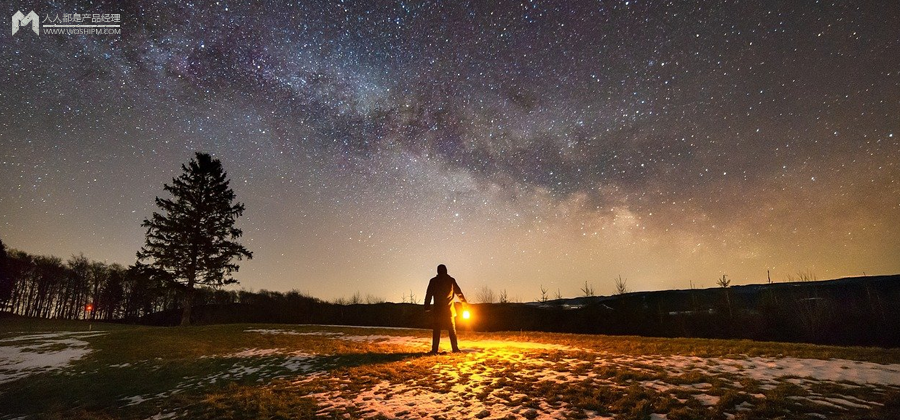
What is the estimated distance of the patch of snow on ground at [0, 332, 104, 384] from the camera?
13328mm

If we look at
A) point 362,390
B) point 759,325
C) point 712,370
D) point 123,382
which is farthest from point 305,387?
point 759,325

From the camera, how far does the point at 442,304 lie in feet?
39.0

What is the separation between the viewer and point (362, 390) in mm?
7777

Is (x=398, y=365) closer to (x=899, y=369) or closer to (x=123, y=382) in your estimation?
(x=123, y=382)

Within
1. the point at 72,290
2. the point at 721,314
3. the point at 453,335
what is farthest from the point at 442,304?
the point at 72,290

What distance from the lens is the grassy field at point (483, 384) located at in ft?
19.2

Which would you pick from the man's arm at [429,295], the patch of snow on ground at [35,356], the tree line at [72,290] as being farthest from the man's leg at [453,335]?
the tree line at [72,290]

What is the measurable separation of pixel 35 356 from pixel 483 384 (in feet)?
67.4

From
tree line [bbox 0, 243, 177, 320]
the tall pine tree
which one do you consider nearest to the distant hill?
the tall pine tree

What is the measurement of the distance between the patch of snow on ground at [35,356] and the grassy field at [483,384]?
159 mm

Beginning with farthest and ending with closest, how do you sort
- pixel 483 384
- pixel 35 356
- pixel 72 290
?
pixel 72 290 < pixel 35 356 < pixel 483 384

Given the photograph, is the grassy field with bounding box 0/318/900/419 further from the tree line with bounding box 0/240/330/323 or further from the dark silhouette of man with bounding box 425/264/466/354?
the tree line with bounding box 0/240/330/323

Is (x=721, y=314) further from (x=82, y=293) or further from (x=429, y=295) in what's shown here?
(x=82, y=293)

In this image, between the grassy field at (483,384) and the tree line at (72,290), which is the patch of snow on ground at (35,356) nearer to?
the grassy field at (483,384)
